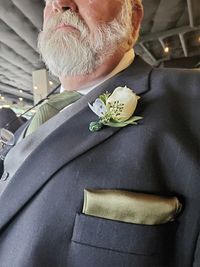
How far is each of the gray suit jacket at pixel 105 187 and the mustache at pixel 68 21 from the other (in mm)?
327

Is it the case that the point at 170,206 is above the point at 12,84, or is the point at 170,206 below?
below

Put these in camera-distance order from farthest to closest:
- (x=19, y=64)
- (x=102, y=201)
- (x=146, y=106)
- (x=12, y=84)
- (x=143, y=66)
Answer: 1. (x=12, y=84)
2. (x=19, y=64)
3. (x=143, y=66)
4. (x=146, y=106)
5. (x=102, y=201)

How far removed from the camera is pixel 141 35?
5609mm

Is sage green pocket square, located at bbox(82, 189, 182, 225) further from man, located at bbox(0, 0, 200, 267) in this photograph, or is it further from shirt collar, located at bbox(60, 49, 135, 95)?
shirt collar, located at bbox(60, 49, 135, 95)

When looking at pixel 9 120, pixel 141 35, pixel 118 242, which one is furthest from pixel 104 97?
pixel 141 35

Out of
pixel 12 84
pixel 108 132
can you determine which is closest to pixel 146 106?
pixel 108 132

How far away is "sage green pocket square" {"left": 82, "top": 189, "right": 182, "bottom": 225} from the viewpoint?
2.02 ft

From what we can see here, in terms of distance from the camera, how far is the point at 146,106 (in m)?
0.74

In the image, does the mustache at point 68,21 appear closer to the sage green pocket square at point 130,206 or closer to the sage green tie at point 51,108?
the sage green tie at point 51,108

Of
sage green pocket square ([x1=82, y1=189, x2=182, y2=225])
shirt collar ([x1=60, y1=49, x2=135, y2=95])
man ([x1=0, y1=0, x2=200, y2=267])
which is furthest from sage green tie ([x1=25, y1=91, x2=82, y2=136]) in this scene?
sage green pocket square ([x1=82, y1=189, x2=182, y2=225])

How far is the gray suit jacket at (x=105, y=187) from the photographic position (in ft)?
2.06

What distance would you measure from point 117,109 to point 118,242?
0.87ft

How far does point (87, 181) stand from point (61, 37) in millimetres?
441

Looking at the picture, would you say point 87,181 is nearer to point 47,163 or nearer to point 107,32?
point 47,163
